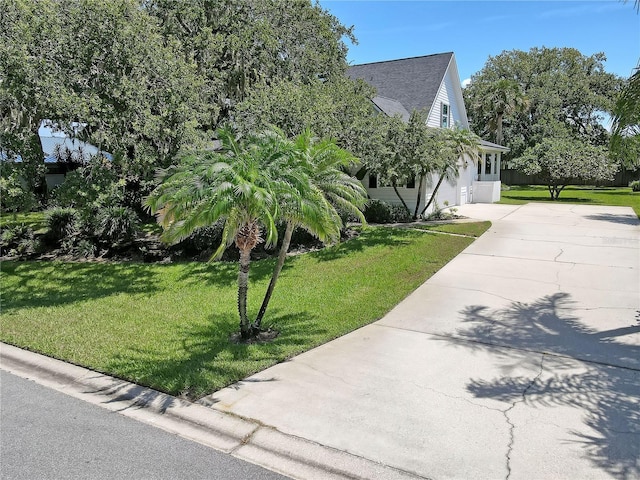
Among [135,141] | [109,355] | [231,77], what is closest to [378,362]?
[109,355]

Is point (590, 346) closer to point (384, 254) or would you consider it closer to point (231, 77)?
point (384, 254)

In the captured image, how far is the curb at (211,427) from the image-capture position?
3695mm

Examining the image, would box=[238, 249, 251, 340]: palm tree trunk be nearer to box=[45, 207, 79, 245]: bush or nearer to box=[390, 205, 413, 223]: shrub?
box=[45, 207, 79, 245]: bush

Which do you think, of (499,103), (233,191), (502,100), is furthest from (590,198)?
(233,191)

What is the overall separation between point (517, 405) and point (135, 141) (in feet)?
30.7

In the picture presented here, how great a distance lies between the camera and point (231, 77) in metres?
14.6

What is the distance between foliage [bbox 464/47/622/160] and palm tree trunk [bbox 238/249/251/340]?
3895cm

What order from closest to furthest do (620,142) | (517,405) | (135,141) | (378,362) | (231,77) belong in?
(517,405) → (378,362) → (620,142) → (135,141) → (231,77)

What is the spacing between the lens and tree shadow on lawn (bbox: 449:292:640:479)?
3.95 meters

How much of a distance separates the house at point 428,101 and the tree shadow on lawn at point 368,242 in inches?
192

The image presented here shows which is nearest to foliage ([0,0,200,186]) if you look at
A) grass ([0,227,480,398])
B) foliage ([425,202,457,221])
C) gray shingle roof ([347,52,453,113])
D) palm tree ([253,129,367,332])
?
grass ([0,227,480,398])

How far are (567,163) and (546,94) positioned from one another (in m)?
20.0

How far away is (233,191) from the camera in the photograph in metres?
5.16

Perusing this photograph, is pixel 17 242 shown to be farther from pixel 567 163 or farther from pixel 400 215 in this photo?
pixel 567 163
